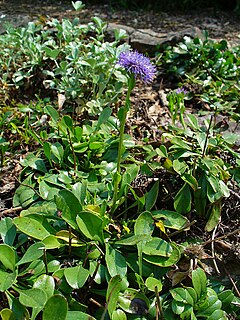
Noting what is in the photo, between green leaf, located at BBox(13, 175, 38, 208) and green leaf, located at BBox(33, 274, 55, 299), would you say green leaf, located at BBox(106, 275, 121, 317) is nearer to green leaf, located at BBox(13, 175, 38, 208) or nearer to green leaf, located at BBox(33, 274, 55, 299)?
green leaf, located at BBox(33, 274, 55, 299)

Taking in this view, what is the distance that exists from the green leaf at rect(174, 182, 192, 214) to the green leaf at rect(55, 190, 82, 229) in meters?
0.42

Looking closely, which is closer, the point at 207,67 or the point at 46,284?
the point at 46,284

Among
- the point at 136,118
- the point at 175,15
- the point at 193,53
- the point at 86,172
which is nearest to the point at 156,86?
the point at 193,53

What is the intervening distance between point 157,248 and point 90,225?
266 mm

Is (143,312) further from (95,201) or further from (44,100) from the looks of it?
(44,100)

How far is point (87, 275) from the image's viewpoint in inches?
66.1

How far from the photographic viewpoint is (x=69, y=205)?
1.82m

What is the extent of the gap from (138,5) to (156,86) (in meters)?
2.39

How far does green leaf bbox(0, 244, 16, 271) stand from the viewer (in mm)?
1692

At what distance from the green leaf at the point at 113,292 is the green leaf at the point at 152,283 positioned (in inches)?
5.5

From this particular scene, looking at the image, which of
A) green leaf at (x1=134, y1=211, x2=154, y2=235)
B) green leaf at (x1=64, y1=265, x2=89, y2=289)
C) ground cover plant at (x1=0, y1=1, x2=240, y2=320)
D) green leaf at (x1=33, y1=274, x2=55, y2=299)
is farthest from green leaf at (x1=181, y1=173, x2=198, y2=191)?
green leaf at (x1=33, y1=274, x2=55, y2=299)

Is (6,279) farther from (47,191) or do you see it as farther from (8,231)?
(47,191)

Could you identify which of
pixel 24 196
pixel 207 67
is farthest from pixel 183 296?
pixel 207 67

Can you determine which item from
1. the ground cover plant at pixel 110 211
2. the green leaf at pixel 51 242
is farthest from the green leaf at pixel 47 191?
the green leaf at pixel 51 242
